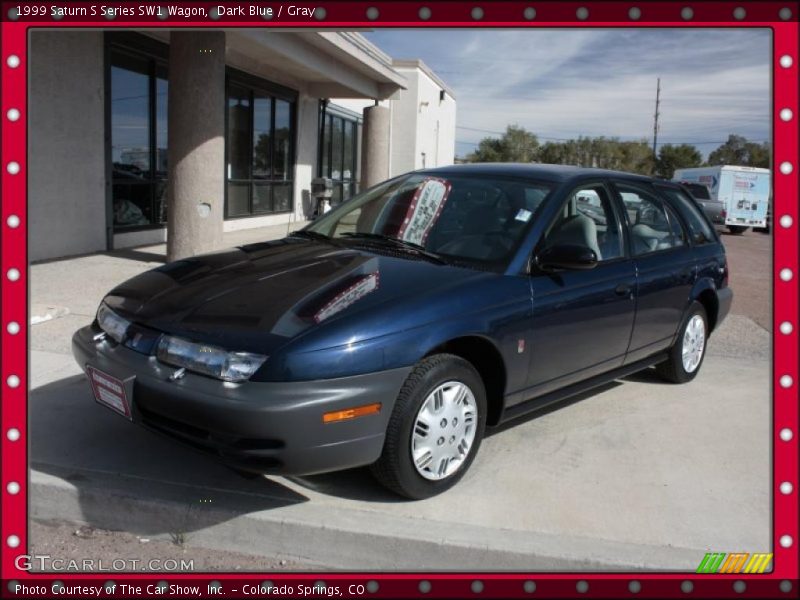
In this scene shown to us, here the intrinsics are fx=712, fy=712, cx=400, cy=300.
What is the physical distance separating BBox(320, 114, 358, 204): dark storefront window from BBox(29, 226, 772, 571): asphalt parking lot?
53.7ft

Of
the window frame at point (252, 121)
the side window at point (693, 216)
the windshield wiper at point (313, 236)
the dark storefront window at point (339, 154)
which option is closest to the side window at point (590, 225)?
Result: the side window at point (693, 216)

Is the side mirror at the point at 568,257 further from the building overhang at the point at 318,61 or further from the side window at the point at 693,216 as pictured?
the building overhang at the point at 318,61

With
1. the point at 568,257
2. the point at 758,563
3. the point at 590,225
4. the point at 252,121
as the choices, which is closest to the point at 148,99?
the point at 252,121

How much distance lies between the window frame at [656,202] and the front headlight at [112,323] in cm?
309

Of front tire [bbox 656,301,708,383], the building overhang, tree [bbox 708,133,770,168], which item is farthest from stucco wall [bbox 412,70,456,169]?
front tire [bbox 656,301,708,383]

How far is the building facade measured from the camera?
29.5 ft

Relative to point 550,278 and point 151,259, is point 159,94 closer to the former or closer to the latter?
point 151,259

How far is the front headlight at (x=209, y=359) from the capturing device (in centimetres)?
287

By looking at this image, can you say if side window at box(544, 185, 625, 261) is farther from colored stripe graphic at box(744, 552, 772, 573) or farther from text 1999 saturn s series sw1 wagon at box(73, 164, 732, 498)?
colored stripe graphic at box(744, 552, 772, 573)

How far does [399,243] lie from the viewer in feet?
13.3

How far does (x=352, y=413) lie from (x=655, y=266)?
2.75 meters

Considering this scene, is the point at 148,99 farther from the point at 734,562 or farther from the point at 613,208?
the point at 734,562

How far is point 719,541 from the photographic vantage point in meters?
3.19
